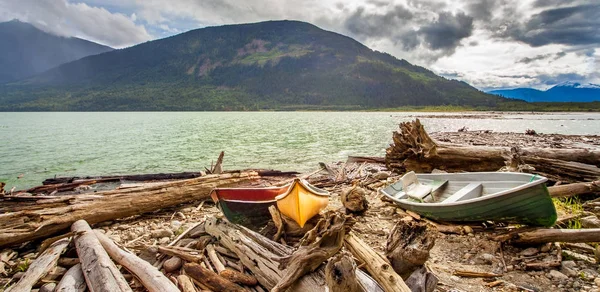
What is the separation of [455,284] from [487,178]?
463cm

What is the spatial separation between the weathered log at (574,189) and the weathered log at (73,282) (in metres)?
11.2

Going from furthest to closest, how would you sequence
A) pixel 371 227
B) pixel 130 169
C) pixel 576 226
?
pixel 130 169, pixel 371 227, pixel 576 226

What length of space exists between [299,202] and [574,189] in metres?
8.23

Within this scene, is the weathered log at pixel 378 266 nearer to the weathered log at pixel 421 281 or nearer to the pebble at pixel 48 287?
the weathered log at pixel 421 281

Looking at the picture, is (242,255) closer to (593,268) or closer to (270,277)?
Result: (270,277)

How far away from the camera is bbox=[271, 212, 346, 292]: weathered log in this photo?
12.0ft

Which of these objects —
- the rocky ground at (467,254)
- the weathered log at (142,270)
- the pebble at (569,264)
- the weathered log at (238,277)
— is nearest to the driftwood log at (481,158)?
the rocky ground at (467,254)

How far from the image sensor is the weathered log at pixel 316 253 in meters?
3.66

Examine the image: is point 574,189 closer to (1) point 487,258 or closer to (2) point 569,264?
(2) point 569,264

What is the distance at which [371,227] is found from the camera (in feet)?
25.1

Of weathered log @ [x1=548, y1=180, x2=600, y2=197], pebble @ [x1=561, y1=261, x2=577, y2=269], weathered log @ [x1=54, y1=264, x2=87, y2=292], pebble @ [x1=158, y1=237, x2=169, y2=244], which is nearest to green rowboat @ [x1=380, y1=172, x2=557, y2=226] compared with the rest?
pebble @ [x1=561, y1=261, x2=577, y2=269]

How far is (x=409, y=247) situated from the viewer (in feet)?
13.0

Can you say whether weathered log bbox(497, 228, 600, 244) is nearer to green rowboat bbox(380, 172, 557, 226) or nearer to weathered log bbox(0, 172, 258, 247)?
green rowboat bbox(380, 172, 557, 226)

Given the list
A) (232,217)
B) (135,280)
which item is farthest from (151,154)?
(135,280)
